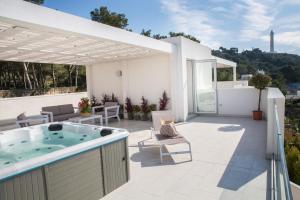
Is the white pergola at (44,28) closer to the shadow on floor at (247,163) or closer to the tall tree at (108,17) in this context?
the shadow on floor at (247,163)

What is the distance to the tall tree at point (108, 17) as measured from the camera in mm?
28469

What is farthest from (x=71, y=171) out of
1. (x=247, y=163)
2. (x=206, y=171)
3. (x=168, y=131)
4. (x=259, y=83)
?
(x=259, y=83)

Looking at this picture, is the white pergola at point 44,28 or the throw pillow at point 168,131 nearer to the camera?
the white pergola at point 44,28

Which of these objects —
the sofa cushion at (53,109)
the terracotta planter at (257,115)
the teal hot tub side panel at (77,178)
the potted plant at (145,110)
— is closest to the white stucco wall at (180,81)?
the potted plant at (145,110)

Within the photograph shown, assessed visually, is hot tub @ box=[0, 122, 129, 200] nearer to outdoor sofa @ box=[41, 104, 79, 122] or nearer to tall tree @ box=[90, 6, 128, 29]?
outdoor sofa @ box=[41, 104, 79, 122]

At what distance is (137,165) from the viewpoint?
217 inches

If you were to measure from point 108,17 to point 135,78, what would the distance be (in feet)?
63.3

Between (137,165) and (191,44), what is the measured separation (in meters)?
8.30

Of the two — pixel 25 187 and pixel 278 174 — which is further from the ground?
pixel 25 187

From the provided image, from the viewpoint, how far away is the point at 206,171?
495 centimetres

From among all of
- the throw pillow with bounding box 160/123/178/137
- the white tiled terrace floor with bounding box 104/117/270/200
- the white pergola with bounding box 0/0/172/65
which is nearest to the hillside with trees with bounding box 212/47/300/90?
the white tiled terrace floor with bounding box 104/117/270/200

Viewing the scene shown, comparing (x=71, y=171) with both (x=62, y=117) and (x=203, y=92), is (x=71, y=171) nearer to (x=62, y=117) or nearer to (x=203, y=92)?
(x=62, y=117)

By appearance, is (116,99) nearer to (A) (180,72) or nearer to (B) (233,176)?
(A) (180,72)

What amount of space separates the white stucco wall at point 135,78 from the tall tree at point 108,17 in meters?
16.2
